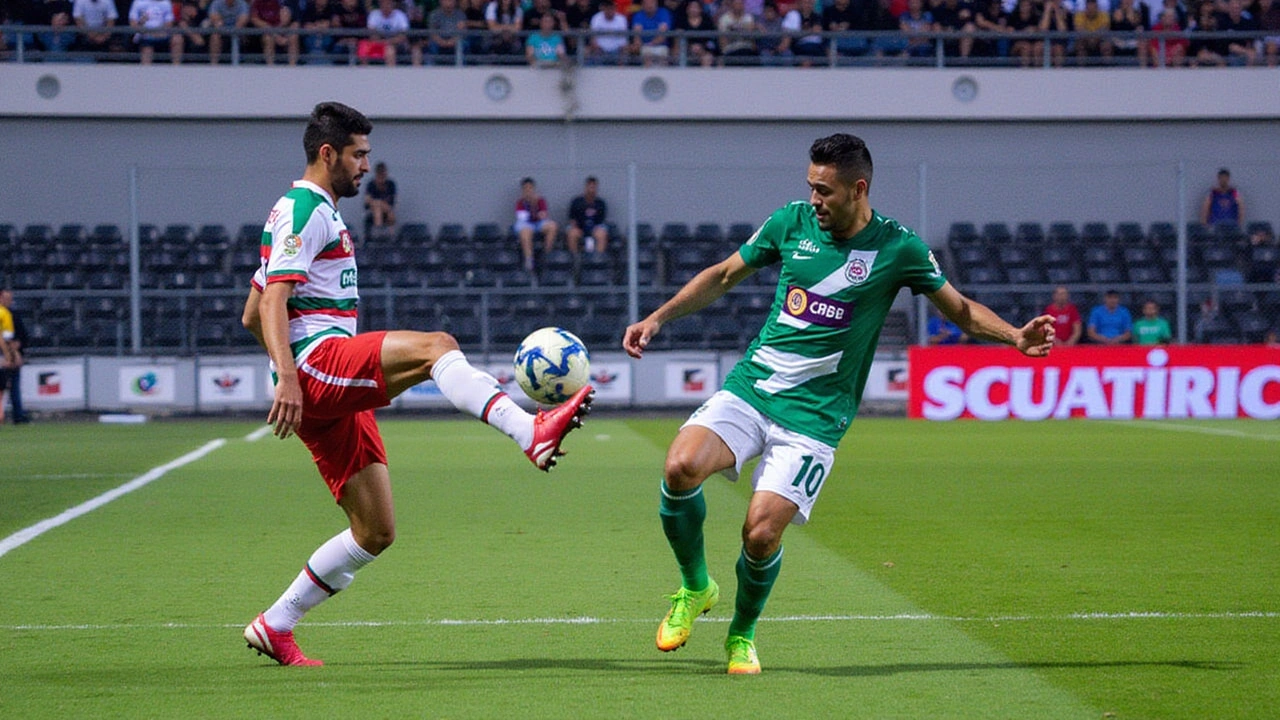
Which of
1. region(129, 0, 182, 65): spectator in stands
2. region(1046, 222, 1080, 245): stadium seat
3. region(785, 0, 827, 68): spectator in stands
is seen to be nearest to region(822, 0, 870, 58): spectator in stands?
region(785, 0, 827, 68): spectator in stands

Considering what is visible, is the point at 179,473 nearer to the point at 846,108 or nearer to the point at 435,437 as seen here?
the point at 435,437

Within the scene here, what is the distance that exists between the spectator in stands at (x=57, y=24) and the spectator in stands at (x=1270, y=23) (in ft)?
70.8

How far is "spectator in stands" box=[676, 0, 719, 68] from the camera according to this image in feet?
88.0

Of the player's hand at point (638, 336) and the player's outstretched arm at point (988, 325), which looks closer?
the player's outstretched arm at point (988, 325)

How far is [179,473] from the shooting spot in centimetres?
1423

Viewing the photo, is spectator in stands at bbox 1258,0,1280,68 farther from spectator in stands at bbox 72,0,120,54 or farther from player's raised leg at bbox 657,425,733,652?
player's raised leg at bbox 657,425,733,652

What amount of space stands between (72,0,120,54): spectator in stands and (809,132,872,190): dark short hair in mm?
23231

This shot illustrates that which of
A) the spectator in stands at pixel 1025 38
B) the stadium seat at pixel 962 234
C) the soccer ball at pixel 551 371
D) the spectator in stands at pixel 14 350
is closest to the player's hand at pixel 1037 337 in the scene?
the soccer ball at pixel 551 371

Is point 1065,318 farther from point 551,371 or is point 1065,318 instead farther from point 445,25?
point 551,371

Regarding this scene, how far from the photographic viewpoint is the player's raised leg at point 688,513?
566 cm

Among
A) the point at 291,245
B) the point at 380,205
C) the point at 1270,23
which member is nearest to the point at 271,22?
the point at 380,205

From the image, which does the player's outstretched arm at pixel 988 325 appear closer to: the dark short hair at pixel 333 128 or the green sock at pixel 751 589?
the green sock at pixel 751 589

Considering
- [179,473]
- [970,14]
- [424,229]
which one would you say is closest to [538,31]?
[424,229]

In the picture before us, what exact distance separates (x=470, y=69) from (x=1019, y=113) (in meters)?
9.96
